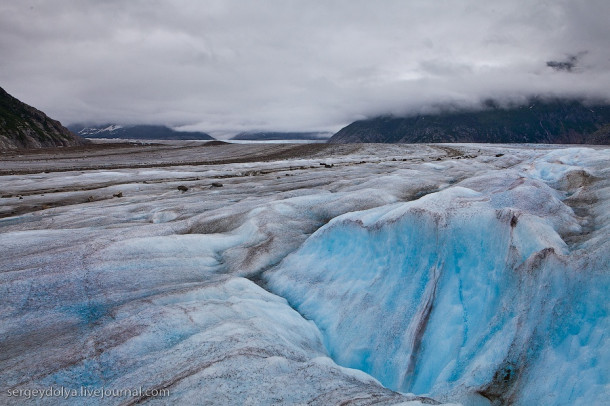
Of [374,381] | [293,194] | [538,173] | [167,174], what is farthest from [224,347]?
[167,174]

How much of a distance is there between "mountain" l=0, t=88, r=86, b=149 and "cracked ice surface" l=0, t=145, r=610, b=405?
114m

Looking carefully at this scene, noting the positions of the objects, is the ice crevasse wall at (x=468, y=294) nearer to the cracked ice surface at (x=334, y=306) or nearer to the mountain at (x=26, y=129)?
the cracked ice surface at (x=334, y=306)

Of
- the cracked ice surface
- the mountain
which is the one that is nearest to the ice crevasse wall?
the cracked ice surface

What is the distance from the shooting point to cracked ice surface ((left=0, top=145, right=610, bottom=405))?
597 centimetres

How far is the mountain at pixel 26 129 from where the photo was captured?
101875 millimetres

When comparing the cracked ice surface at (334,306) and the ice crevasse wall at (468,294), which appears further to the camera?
the ice crevasse wall at (468,294)

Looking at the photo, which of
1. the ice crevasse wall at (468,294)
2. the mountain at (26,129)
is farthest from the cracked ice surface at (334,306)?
the mountain at (26,129)

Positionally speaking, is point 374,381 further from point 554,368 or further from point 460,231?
point 460,231

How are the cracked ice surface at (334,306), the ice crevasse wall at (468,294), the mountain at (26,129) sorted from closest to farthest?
the cracked ice surface at (334,306), the ice crevasse wall at (468,294), the mountain at (26,129)

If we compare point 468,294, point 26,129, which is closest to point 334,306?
point 468,294

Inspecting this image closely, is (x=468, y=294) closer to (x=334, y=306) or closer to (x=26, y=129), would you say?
(x=334, y=306)

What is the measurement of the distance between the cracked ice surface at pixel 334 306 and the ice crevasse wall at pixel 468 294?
3 cm

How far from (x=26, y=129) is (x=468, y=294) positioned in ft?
448

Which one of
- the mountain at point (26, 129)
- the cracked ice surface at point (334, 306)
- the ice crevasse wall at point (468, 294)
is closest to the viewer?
the cracked ice surface at point (334, 306)
